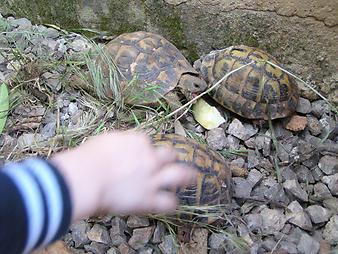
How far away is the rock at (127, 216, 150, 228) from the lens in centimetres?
158

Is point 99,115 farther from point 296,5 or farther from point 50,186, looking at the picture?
point 50,186

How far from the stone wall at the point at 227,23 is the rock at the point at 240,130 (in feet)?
0.89

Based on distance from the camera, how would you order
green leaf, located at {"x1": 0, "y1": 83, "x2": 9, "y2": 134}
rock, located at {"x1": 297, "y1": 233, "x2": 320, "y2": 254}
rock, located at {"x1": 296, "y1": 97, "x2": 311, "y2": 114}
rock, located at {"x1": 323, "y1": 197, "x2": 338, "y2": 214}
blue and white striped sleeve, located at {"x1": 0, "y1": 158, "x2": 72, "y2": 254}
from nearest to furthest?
blue and white striped sleeve, located at {"x1": 0, "y1": 158, "x2": 72, "y2": 254}, rock, located at {"x1": 297, "y1": 233, "x2": 320, "y2": 254}, rock, located at {"x1": 323, "y1": 197, "x2": 338, "y2": 214}, green leaf, located at {"x1": 0, "y1": 83, "x2": 9, "y2": 134}, rock, located at {"x1": 296, "y1": 97, "x2": 311, "y2": 114}

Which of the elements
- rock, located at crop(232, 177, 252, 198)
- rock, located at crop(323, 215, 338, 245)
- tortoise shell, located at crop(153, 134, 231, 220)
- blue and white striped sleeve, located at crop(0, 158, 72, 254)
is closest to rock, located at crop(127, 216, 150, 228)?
tortoise shell, located at crop(153, 134, 231, 220)

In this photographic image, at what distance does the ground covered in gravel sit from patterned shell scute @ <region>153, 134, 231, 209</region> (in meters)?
0.08

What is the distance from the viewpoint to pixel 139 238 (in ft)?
5.14

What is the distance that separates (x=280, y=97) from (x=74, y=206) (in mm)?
1236

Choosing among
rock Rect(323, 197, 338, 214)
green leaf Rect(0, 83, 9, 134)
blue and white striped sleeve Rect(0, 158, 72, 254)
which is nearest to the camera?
blue and white striped sleeve Rect(0, 158, 72, 254)

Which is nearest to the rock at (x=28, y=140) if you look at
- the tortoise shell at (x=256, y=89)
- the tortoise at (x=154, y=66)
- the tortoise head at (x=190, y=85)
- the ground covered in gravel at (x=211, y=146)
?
the ground covered in gravel at (x=211, y=146)

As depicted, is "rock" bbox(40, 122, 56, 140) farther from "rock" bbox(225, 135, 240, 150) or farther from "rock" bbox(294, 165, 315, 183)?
"rock" bbox(294, 165, 315, 183)

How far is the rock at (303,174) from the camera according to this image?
178 centimetres

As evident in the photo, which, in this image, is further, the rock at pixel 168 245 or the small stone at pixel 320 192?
the small stone at pixel 320 192

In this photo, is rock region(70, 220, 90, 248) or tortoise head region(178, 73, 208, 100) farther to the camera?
tortoise head region(178, 73, 208, 100)

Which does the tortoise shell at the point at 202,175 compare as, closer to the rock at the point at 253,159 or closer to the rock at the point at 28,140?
the rock at the point at 253,159
